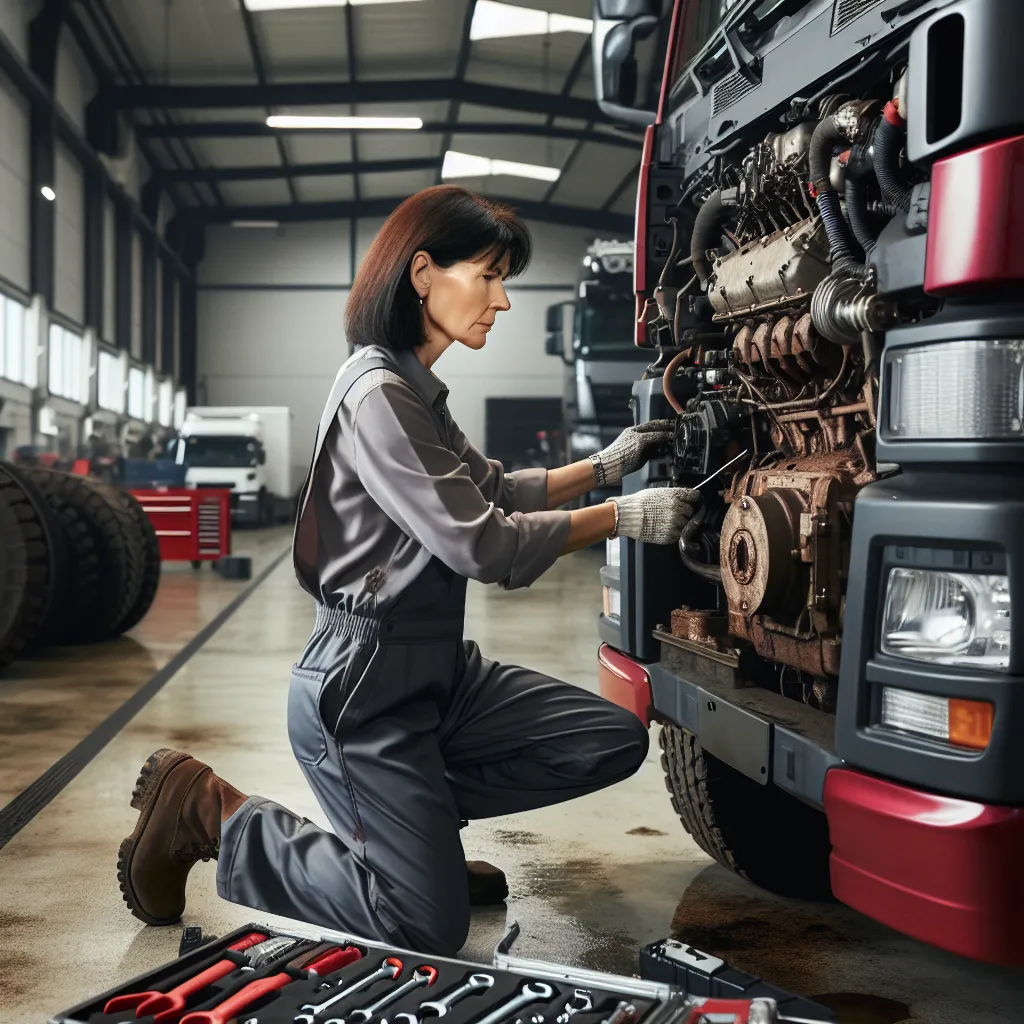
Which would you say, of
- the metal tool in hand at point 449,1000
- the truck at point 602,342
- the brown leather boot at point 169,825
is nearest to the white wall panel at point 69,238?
the truck at point 602,342

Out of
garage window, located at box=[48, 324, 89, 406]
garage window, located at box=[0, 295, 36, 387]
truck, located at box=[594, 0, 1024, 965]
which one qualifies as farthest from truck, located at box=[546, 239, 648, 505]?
truck, located at box=[594, 0, 1024, 965]

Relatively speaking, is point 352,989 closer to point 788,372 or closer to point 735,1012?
point 735,1012

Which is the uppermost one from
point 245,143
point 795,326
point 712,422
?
point 245,143

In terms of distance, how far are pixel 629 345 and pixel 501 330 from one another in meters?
12.2

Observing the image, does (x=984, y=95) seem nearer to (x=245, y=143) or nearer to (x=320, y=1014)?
(x=320, y=1014)

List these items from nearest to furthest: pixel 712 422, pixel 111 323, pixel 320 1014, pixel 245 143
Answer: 1. pixel 320 1014
2. pixel 712 422
3. pixel 111 323
4. pixel 245 143

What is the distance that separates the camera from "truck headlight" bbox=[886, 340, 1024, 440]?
1467mm

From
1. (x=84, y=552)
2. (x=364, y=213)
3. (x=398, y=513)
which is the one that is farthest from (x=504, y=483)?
(x=364, y=213)

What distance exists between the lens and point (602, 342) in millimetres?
11859

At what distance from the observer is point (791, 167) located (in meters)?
2.06

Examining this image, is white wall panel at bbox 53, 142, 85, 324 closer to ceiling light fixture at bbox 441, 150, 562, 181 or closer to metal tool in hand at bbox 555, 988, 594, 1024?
ceiling light fixture at bbox 441, 150, 562, 181

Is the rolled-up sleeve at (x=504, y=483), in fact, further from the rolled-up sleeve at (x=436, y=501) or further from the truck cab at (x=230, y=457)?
the truck cab at (x=230, y=457)

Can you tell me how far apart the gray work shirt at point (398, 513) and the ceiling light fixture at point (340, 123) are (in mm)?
12710

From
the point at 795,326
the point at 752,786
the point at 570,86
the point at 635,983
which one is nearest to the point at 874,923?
the point at 752,786
